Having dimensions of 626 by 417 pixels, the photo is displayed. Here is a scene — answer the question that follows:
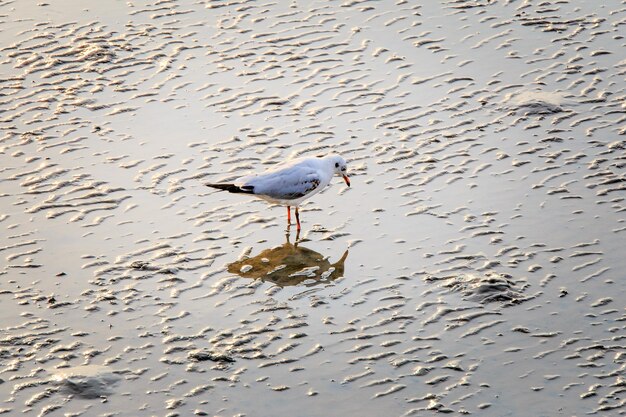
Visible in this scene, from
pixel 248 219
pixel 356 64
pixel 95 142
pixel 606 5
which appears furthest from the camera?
pixel 606 5

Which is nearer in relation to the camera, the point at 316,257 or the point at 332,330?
the point at 332,330

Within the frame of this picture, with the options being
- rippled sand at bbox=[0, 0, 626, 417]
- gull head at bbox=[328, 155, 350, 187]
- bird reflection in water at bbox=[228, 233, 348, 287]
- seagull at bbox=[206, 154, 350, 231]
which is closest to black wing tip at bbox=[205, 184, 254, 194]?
seagull at bbox=[206, 154, 350, 231]

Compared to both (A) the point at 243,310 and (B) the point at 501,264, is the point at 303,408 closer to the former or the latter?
(A) the point at 243,310

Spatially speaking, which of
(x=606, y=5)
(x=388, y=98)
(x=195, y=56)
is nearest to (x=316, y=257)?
(x=388, y=98)

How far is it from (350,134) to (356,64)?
228 centimetres

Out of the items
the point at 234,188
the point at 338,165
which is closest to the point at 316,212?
the point at 338,165

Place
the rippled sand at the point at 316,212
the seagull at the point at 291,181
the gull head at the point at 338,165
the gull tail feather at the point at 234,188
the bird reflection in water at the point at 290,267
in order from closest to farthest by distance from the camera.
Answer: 1. the rippled sand at the point at 316,212
2. the bird reflection in water at the point at 290,267
3. the gull tail feather at the point at 234,188
4. the seagull at the point at 291,181
5. the gull head at the point at 338,165

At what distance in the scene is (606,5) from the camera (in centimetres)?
2014

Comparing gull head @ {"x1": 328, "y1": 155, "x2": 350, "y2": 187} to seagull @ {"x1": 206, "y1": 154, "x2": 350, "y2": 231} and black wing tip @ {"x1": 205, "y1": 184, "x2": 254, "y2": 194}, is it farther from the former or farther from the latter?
black wing tip @ {"x1": 205, "y1": 184, "x2": 254, "y2": 194}

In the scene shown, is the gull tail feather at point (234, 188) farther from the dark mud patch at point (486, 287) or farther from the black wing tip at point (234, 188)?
the dark mud patch at point (486, 287)

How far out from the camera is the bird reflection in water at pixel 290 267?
13492 mm

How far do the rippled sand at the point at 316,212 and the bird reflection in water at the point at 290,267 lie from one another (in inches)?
1.5

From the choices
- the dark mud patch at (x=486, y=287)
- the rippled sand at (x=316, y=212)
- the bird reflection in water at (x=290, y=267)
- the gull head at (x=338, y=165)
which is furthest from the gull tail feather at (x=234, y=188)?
the dark mud patch at (x=486, y=287)

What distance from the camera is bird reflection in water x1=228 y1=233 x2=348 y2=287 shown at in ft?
44.3
